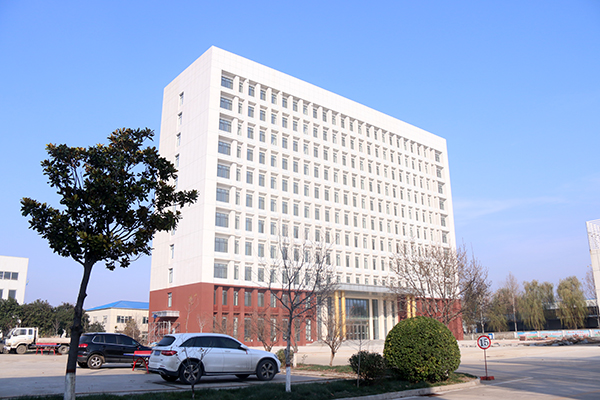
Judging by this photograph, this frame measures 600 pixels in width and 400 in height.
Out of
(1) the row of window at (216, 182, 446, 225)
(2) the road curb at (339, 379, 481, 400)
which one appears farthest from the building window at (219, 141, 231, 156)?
(2) the road curb at (339, 379, 481, 400)

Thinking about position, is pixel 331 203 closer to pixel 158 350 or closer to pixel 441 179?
pixel 441 179

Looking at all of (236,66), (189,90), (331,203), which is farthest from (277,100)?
(331,203)

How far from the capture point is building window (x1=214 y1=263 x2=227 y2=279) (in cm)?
4926

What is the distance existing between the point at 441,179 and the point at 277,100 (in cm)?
3551

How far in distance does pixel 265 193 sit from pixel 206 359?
3941 centimetres

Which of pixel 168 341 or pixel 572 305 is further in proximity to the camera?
pixel 572 305

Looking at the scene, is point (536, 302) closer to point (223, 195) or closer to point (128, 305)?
point (223, 195)

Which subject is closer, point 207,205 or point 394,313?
point 207,205

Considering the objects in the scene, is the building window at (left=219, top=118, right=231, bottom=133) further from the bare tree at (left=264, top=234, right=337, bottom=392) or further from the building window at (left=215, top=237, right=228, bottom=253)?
the bare tree at (left=264, top=234, right=337, bottom=392)

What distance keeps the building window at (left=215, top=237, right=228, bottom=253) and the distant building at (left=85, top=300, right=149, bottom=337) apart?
47.5m

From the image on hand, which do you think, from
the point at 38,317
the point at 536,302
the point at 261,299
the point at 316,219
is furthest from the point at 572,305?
the point at 38,317

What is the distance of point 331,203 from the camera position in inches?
2403

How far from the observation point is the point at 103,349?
72.5 feet

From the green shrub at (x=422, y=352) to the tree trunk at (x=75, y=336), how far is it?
10427mm
